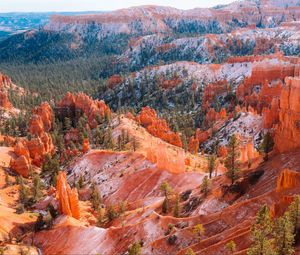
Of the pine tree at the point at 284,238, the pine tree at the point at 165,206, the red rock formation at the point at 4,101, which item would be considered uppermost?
the pine tree at the point at 284,238

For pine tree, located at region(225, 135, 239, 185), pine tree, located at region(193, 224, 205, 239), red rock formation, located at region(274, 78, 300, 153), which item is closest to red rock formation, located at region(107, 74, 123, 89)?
red rock formation, located at region(274, 78, 300, 153)

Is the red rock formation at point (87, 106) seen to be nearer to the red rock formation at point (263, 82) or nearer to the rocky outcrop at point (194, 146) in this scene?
the rocky outcrop at point (194, 146)

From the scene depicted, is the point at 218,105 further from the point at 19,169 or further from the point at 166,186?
the point at 166,186

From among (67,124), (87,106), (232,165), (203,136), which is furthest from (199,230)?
(87,106)


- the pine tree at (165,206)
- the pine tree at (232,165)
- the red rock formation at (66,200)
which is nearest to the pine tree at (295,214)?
the pine tree at (232,165)

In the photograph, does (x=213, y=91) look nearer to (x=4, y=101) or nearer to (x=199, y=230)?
(x=4, y=101)

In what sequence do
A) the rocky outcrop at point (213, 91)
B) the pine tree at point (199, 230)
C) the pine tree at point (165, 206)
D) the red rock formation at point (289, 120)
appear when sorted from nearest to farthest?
the pine tree at point (199, 230)
the pine tree at point (165, 206)
the red rock formation at point (289, 120)
the rocky outcrop at point (213, 91)

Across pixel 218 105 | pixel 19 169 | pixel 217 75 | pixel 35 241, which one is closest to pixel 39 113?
pixel 19 169
